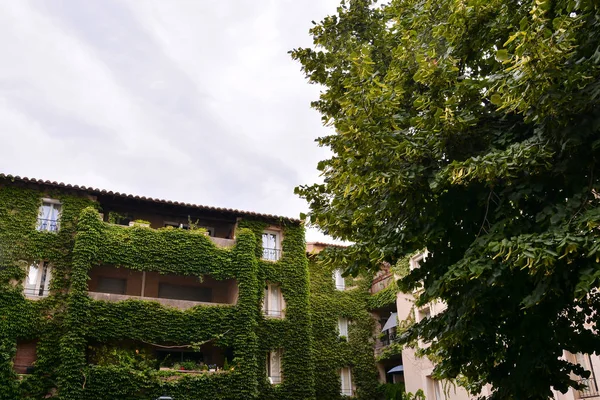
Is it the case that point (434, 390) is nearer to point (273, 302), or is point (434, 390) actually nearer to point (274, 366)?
point (274, 366)

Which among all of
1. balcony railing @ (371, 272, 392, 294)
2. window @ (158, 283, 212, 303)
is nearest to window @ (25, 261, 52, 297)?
window @ (158, 283, 212, 303)

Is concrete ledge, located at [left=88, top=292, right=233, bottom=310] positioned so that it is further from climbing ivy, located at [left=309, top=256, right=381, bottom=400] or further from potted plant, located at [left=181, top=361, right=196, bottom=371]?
climbing ivy, located at [left=309, top=256, right=381, bottom=400]

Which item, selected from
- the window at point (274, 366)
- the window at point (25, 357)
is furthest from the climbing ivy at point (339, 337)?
the window at point (25, 357)

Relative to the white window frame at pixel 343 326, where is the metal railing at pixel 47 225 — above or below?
above

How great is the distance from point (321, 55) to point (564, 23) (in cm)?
611

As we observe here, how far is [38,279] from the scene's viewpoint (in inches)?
992

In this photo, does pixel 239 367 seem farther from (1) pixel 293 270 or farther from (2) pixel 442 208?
(2) pixel 442 208

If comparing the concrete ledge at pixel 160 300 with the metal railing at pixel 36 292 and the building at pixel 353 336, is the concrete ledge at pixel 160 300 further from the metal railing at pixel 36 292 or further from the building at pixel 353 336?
the building at pixel 353 336

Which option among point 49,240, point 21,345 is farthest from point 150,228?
point 21,345

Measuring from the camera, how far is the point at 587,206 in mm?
6906

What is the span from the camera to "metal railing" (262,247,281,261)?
31.2 m

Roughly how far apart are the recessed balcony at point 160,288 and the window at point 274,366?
11.6ft

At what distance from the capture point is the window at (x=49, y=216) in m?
26.2

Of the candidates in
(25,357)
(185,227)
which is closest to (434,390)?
(185,227)
